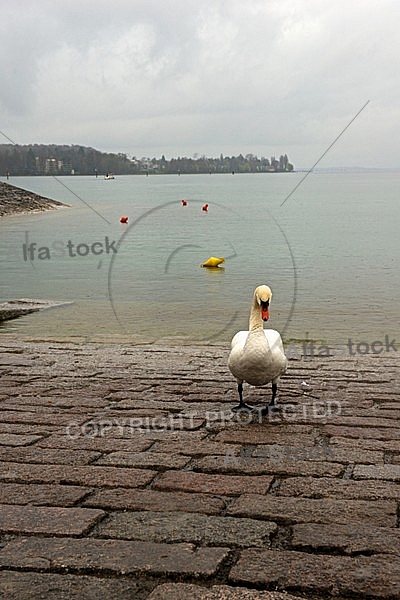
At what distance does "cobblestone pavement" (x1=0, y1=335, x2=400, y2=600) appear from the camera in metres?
2.71

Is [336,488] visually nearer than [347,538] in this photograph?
No

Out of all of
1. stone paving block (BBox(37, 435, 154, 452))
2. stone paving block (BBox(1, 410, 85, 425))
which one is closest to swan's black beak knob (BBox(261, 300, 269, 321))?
stone paving block (BBox(37, 435, 154, 452))

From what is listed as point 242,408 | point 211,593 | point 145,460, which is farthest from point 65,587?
point 242,408

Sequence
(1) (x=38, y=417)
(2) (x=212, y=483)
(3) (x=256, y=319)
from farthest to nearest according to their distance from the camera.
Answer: (3) (x=256, y=319) → (1) (x=38, y=417) → (2) (x=212, y=483)

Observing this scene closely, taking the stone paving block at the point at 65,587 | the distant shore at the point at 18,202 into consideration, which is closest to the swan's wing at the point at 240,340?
the stone paving block at the point at 65,587

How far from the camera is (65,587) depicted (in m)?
2.64

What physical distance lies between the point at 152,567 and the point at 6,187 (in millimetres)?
49771

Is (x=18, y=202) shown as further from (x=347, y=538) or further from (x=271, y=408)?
(x=347, y=538)

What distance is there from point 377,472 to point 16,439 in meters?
1.94

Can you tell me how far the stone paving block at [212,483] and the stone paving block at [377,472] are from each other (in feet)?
1.40

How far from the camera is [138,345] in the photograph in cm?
911

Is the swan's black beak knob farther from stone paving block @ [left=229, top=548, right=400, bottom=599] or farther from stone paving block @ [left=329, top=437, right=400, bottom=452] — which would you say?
stone paving block @ [left=229, top=548, right=400, bottom=599]

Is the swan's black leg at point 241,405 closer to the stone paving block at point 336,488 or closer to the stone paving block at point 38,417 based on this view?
the stone paving block at point 38,417

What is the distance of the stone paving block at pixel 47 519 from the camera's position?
314 cm
